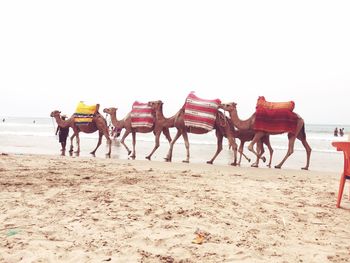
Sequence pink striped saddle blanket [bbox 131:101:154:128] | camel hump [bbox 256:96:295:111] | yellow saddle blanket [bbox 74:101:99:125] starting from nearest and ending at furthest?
camel hump [bbox 256:96:295:111] < pink striped saddle blanket [bbox 131:101:154:128] < yellow saddle blanket [bbox 74:101:99:125]

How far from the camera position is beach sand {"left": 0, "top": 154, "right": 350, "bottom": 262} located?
127 inches

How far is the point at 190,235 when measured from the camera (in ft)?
11.9

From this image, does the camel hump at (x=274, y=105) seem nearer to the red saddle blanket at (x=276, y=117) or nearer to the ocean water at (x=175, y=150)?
the red saddle blanket at (x=276, y=117)

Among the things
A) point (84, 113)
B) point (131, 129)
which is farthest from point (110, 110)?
point (131, 129)

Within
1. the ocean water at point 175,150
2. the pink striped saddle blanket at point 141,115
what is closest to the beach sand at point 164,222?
the pink striped saddle blanket at point 141,115

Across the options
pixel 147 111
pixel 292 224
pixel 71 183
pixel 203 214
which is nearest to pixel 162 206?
pixel 203 214

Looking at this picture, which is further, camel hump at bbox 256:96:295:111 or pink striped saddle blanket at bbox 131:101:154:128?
pink striped saddle blanket at bbox 131:101:154:128

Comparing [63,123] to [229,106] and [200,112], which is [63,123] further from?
[229,106]

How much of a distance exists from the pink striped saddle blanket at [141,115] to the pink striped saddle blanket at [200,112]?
1839mm

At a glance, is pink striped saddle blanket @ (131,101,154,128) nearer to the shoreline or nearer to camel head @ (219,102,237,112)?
the shoreline

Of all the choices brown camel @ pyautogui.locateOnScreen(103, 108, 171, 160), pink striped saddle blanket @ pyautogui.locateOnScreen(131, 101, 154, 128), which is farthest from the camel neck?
pink striped saddle blanket @ pyautogui.locateOnScreen(131, 101, 154, 128)

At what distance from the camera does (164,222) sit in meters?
3.99

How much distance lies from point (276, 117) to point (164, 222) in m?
7.36

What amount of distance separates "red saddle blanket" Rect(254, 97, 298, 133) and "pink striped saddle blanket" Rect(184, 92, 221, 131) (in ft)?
4.67
